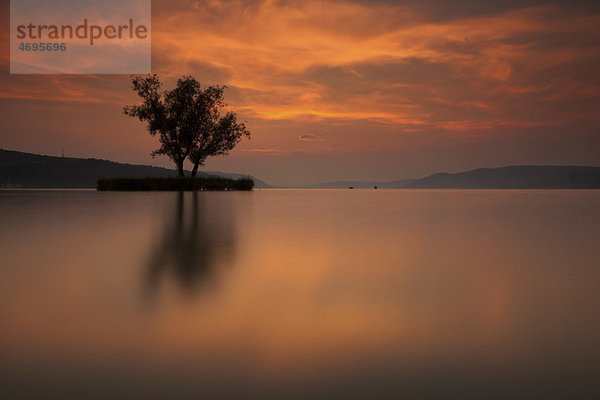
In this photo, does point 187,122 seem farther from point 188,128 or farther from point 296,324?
point 296,324

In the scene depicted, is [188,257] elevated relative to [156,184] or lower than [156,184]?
lower

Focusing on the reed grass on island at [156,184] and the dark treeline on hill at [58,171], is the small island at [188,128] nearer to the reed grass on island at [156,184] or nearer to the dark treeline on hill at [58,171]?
the reed grass on island at [156,184]

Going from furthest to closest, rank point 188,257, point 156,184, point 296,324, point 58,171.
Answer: point 58,171, point 156,184, point 188,257, point 296,324

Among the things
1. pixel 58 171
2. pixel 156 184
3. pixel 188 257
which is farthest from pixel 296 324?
pixel 58 171

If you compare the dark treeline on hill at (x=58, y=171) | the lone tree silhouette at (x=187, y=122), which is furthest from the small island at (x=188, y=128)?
the dark treeline on hill at (x=58, y=171)

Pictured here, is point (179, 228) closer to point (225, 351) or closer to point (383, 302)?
point (383, 302)

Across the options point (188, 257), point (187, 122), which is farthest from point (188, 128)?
point (188, 257)

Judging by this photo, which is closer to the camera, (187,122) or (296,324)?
(296,324)

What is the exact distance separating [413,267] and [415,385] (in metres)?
4.27

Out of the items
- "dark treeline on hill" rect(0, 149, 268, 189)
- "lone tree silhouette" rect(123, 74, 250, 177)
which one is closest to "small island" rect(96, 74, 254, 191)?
"lone tree silhouette" rect(123, 74, 250, 177)

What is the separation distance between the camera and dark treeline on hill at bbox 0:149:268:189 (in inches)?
3836

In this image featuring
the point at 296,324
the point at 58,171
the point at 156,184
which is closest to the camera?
the point at 296,324

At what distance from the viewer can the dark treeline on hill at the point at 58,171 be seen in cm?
9744

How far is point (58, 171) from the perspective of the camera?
102 m
